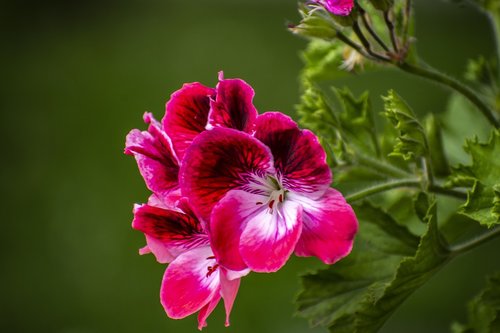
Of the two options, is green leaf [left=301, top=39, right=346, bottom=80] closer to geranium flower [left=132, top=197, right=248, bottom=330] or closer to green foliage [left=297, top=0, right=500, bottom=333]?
green foliage [left=297, top=0, right=500, bottom=333]

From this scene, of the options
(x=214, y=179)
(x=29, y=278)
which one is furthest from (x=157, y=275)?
(x=214, y=179)

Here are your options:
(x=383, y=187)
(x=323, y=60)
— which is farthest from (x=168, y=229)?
(x=323, y=60)

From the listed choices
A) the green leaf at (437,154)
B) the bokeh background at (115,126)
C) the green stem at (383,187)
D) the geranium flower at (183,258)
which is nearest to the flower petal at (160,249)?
the geranium flower at (183,258)

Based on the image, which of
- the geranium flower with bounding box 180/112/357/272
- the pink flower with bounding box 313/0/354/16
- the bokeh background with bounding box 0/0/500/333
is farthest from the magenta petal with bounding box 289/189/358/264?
the bokeh background with bounding box 0/0/500/333

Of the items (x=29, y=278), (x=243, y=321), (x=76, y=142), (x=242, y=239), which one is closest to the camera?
(x=242, y=239)

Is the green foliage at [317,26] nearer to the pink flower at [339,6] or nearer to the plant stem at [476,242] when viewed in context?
the pink flower at [339,6]

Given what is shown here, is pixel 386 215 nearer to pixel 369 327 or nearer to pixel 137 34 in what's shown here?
pixel 369 327

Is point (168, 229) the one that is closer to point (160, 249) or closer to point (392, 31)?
point (160, 249)
